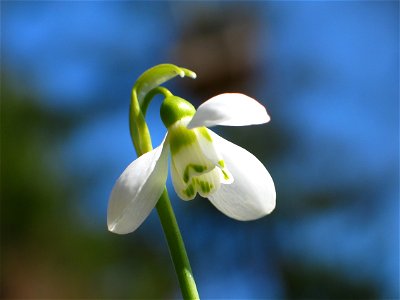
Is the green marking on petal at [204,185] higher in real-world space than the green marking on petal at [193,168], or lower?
lower

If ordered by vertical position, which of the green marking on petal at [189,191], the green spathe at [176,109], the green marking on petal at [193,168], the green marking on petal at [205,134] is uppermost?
the green spathe at [176,109]

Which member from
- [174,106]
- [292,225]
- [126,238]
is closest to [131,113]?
[174,106]

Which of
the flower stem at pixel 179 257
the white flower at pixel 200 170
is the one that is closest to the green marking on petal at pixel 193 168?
the white flower at pixel 200 170

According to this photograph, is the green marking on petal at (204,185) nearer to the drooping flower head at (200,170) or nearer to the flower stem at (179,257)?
the drooping flower head at (200,170)

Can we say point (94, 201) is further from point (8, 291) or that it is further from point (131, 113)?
point (131, 113)

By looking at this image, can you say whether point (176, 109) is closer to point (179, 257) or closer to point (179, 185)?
point (179, 185)
